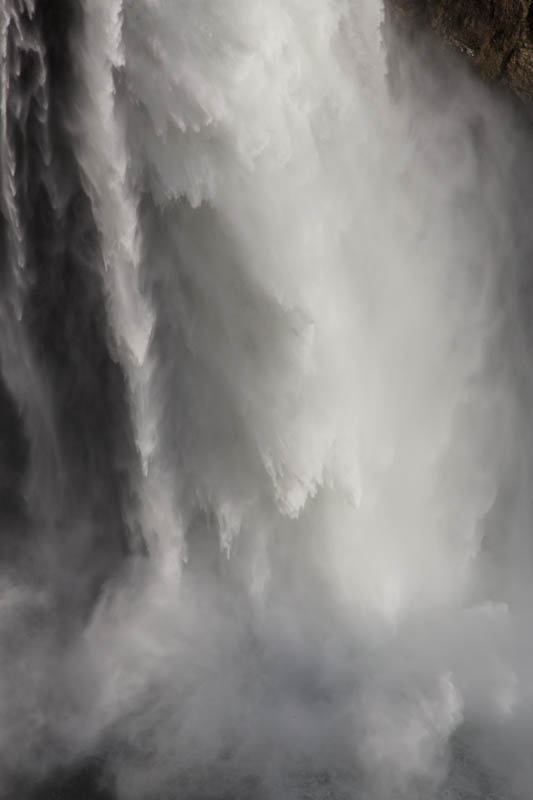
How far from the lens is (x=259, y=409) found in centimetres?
936

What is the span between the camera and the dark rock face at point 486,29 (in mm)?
8975

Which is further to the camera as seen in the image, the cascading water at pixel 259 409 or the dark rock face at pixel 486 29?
the dark rock face at pixel 486 29

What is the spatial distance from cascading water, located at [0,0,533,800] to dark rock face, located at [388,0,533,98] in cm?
32

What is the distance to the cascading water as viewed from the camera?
8000mm

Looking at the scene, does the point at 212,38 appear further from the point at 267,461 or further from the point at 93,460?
the point at 93,460

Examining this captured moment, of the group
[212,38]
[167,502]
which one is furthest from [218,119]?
[167,502]

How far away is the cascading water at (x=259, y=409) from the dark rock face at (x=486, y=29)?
1.05ft

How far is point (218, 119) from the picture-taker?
27.1 feet

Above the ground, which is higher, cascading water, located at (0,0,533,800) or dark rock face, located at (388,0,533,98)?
dark rock face, located at (388,0,533,98)

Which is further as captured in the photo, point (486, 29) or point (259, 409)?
point (259, 409)

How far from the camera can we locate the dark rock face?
8.98 metres

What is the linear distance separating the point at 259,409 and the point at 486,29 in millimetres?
5174

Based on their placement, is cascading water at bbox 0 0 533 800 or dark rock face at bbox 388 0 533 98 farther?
dark rock face at bbox 388 0 533 98

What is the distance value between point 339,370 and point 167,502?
110 inches
